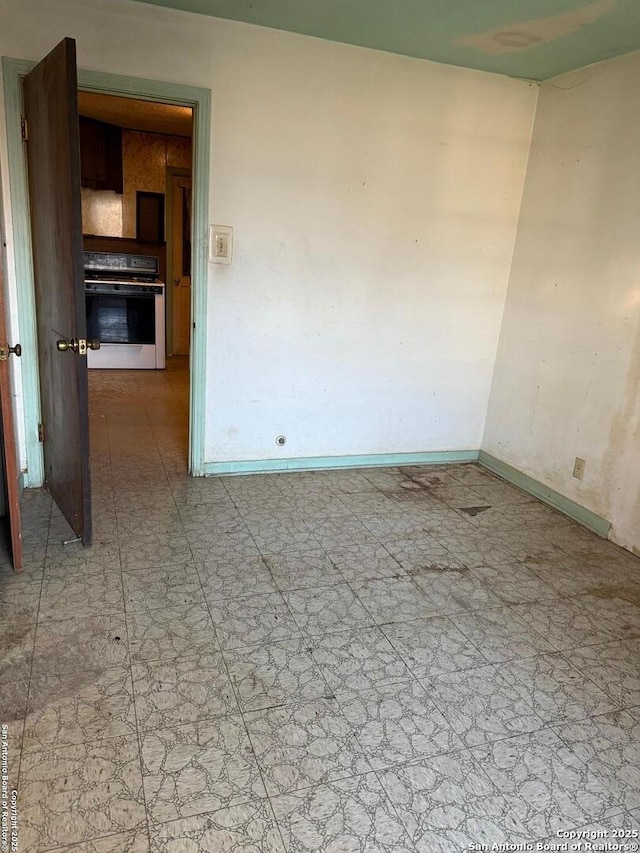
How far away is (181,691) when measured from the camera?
68.7 inches

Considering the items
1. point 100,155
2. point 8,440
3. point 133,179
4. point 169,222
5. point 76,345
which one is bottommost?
point 8,440

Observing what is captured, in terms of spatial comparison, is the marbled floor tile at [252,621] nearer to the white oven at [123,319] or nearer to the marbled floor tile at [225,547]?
the marbled floor tile at [225,547]

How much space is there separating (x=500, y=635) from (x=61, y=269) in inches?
90.9

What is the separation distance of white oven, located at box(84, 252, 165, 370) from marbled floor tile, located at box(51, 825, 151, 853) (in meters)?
5.21

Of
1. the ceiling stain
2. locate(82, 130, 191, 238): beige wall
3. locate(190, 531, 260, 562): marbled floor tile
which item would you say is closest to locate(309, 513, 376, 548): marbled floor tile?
locate(190, 531, 260, 562): marbled floor tile

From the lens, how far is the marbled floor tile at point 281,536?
267 cm

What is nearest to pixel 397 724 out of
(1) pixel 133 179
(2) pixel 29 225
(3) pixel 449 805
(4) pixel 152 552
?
(3) pixel 449 805

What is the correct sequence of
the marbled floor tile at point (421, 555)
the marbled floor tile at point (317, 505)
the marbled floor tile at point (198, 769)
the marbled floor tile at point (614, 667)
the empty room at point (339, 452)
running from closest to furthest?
the marbled floor tile at point (198, 769), the empty room at point (339, 452), the marbled floor tile at point (614, 667), the marbled floor tile at point (421, 555), the marbled floor tile at point (317, 505)

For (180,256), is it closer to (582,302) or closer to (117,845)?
(582,302)

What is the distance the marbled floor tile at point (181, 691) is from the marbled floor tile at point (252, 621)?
0.12 meters

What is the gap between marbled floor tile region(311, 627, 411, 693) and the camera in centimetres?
185

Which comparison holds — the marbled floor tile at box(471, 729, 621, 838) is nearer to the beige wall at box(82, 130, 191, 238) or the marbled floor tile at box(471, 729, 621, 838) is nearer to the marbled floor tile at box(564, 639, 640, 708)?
the marbled floor tile at box(564, 639, 640, 708)

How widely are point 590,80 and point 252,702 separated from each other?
3.47 metres

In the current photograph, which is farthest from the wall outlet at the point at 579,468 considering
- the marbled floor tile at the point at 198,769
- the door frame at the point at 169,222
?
the door frame at the point at 169,222
